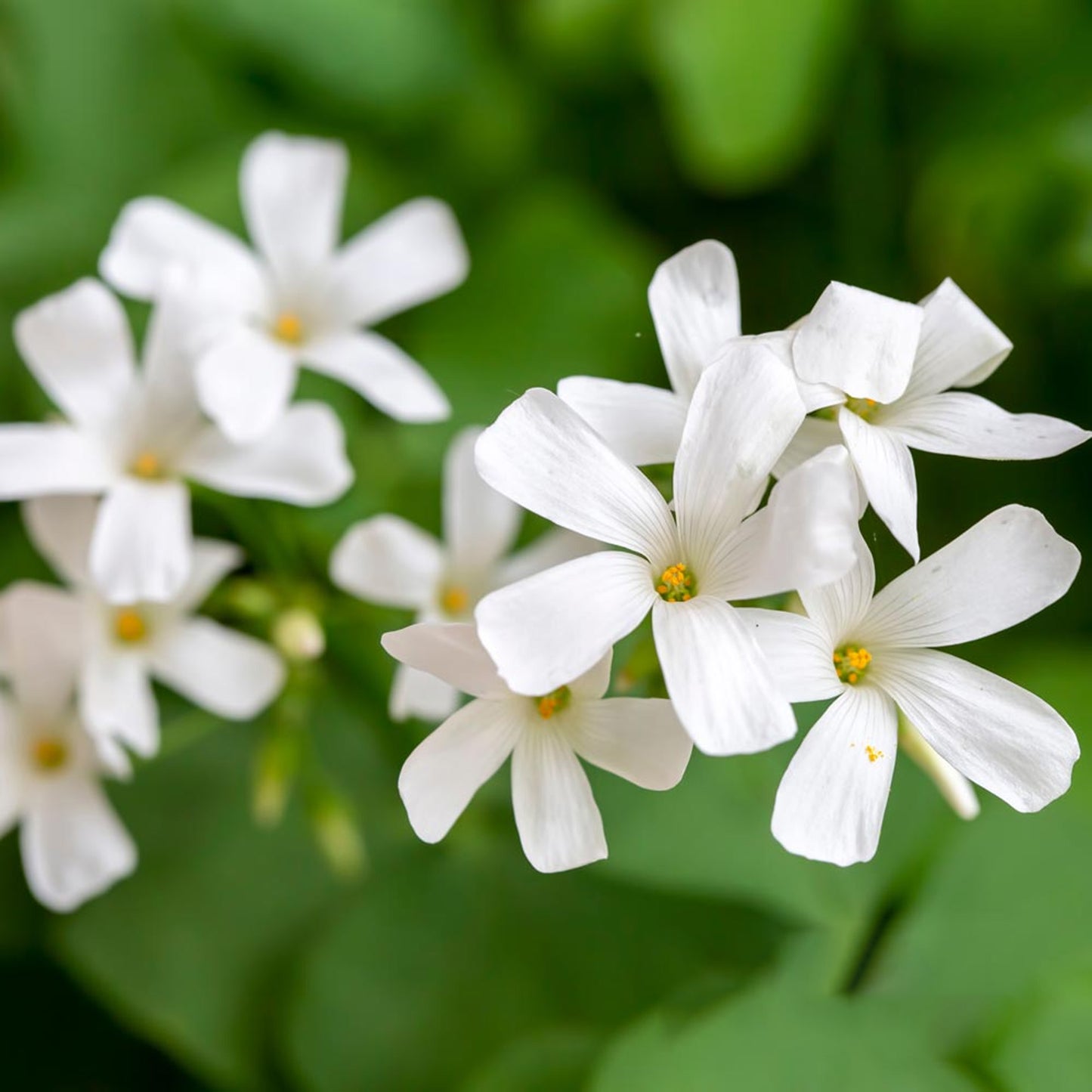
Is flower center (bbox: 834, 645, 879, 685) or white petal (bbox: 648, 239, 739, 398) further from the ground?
white petal (bbox: 648, 239, 739, 398)

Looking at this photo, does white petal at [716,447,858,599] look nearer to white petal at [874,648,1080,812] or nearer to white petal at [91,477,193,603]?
white petal at [874,648,1080,812]

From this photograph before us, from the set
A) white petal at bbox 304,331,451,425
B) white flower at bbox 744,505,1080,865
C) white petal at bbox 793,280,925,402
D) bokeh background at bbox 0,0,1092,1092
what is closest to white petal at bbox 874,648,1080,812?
white flower at bbox 744,505,1080,865

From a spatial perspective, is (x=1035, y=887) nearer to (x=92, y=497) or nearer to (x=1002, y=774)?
(x=1002, y=774)

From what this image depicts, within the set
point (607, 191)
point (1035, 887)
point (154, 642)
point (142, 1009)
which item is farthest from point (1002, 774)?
point (607, 191)

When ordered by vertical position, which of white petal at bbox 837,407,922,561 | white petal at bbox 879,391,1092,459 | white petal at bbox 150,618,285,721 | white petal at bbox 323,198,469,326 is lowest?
white petal at bbox 150,618,285,721

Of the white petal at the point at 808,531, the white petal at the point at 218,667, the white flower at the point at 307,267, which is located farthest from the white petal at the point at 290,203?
the white petal at the point at 808,531

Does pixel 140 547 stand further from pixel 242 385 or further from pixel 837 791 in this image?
pixel 837 791
